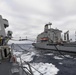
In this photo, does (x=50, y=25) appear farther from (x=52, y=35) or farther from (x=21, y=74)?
(x=21, y=74)

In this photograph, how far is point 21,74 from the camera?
7.25m

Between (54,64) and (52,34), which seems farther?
(52,34)

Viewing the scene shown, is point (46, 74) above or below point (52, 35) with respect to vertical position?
below

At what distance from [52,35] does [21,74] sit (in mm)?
→ 54336

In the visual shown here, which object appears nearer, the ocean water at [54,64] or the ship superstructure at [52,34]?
the ocean water at [54,64]

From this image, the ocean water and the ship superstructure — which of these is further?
the ship superstructure

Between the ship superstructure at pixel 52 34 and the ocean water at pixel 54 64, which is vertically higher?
the ship superstructure at pixel 52 34

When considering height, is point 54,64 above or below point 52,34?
below

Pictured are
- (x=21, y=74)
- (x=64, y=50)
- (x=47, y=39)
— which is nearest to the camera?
(x=21, y=74)

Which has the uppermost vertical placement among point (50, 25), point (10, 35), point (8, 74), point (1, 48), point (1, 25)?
point (50, 25)

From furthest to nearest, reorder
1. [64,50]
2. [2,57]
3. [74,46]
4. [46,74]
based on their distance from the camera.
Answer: [64,50] → [74,46] → [46,74] → [2,57]

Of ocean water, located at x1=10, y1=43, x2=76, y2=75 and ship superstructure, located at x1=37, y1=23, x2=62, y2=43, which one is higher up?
ship superstructure, located at x1=37, y1=23, x2=62, y2=43

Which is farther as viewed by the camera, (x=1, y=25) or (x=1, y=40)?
(x=1, y=25)

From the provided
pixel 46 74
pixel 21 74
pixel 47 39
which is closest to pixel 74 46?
pixel 47 39
